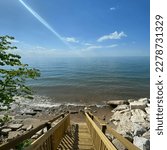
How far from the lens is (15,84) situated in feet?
16.9

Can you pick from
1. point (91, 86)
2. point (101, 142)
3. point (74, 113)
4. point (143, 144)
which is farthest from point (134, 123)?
point (91, 86)

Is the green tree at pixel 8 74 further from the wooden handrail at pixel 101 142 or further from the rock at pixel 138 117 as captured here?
the rock at pixel 138 117

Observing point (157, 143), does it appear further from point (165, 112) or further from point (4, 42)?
point (4, 42)

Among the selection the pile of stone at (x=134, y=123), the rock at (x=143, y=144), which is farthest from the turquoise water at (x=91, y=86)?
the rock at (x=143, y=144)

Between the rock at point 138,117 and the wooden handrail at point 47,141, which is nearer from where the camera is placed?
the wooden handrail at point 47,141

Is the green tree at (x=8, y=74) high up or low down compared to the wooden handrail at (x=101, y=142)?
up

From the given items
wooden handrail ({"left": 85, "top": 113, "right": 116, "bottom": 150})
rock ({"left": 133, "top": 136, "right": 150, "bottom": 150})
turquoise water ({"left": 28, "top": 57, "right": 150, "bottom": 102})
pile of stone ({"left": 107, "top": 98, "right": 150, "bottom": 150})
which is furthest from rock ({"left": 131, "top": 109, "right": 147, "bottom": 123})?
turquoise water ({"left": 28, "top": 57, "right": 150, "bottom": 102})

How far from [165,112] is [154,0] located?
68.5 inches

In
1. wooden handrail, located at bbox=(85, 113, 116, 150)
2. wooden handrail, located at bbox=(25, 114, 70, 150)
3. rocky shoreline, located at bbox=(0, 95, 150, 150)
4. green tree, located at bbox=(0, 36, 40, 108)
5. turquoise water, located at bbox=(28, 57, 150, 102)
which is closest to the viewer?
wooden handrail, located at bbox=(25, 114, 70, 150)

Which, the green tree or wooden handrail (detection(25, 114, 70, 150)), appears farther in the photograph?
the green tree

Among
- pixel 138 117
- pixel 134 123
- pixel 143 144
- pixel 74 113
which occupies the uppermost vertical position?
pixel 143 144

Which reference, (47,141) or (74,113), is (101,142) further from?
(74,113)

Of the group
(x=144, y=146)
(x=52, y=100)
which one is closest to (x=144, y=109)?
(x=144, y=146)

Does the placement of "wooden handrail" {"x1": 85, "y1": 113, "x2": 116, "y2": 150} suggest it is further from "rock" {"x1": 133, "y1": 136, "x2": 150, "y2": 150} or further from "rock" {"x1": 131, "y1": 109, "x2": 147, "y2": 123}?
"rock" {"x1": 131, "y1": 109, "x2": 147, "y2": 123}
